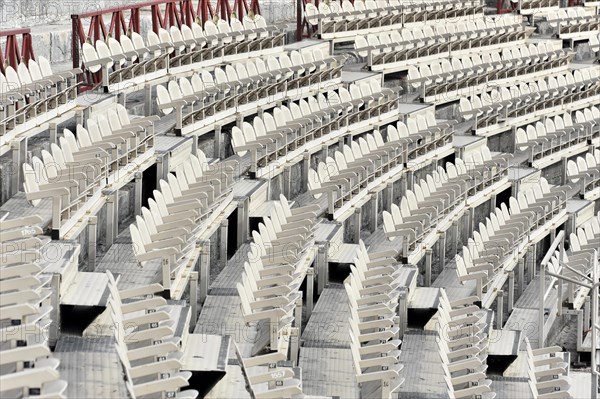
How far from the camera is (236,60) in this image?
490 inches

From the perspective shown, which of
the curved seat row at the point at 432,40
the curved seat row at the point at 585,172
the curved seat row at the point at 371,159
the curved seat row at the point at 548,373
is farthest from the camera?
the curved seat row at the point at 432,40

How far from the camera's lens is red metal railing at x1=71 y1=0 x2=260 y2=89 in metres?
10.3

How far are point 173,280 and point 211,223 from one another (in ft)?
4.06

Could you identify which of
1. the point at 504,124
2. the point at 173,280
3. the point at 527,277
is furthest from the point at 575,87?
the point at 173,280

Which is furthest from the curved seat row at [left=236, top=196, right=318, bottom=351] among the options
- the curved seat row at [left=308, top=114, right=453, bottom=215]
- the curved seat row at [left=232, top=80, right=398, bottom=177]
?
the curved seat row at [left=232, top=80, right=398, bottom=177]

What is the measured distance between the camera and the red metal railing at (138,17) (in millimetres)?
10312

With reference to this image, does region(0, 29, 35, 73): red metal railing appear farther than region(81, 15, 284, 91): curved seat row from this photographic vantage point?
No

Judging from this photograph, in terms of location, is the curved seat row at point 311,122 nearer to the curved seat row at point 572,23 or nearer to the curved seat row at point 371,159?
the curved seat row at point 371,159

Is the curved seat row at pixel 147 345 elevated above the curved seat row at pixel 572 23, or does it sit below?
below

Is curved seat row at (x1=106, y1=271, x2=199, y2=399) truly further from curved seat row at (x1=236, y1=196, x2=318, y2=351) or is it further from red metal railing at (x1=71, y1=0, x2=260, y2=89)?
red metal railing at (x1=71, y1=0, x2=260, y2=89)

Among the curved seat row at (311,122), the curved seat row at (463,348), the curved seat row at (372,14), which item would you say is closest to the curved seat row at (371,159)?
the curved seat row at (311,122)

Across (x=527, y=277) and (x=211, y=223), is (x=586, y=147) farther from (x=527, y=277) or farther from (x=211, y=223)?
(x=211, y=223)

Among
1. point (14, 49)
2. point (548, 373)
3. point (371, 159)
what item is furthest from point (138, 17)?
point (548, 373)

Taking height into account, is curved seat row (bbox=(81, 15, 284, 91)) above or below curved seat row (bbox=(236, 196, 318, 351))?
above
